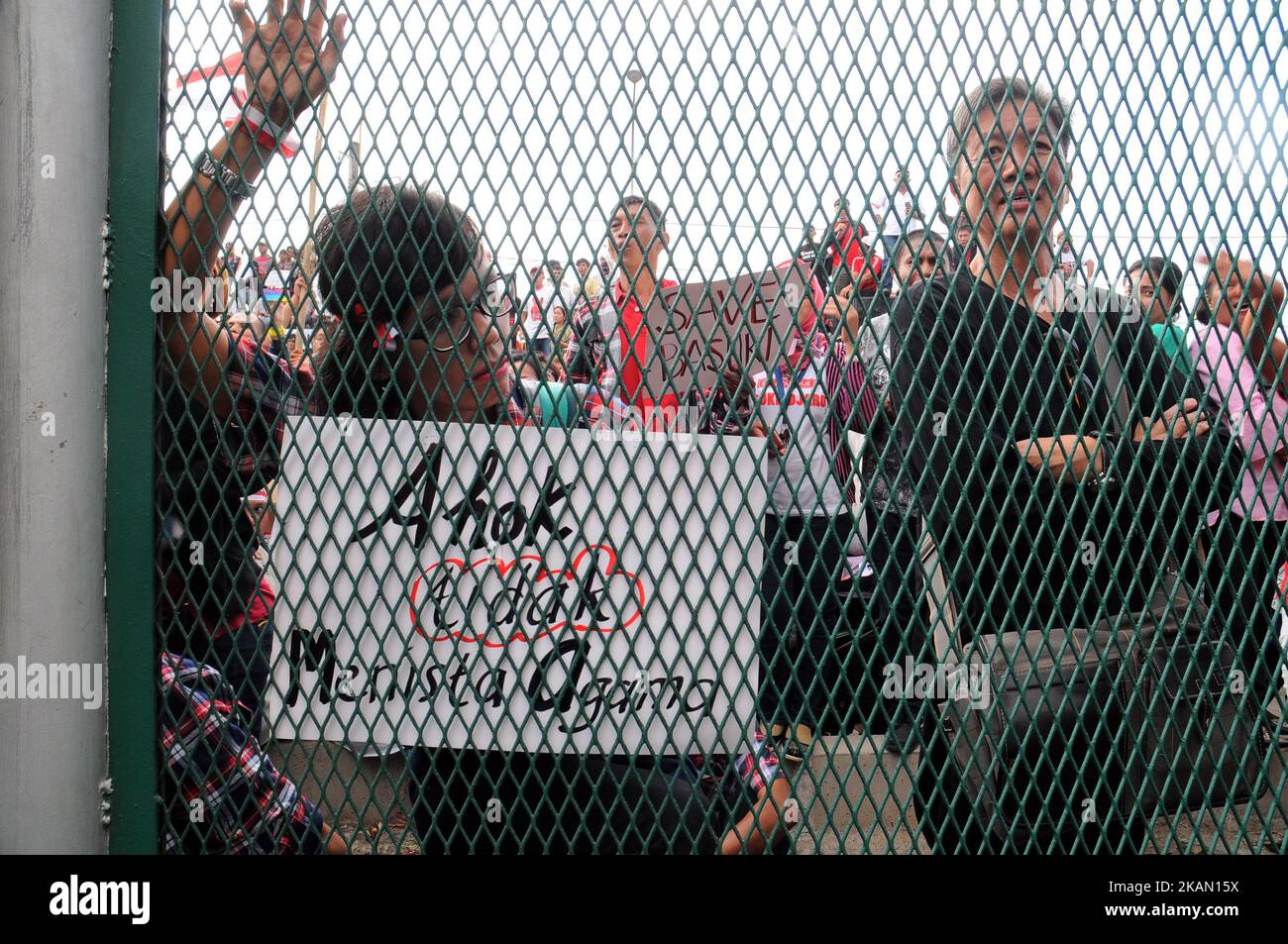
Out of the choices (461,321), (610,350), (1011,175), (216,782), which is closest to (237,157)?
(461,321)

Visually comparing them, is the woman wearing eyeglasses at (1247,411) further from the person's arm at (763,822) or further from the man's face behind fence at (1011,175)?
the person's arm at (763,822)

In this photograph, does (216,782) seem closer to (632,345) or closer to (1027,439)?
(632,345)

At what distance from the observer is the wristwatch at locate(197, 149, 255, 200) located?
171cm

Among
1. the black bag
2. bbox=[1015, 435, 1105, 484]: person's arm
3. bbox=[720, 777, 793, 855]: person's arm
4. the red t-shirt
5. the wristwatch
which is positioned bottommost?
bbox=[720, 777, 793, 855]: person's arm

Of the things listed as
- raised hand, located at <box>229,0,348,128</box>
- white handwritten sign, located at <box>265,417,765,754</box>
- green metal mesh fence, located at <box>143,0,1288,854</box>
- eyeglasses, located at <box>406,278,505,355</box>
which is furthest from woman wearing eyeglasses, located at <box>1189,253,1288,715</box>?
raised hand, located at <box>229,0,348,128</box>

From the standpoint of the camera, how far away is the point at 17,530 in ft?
5.51

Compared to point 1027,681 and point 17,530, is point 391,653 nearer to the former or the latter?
point 17,530

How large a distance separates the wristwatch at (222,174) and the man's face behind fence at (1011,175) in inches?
44.4

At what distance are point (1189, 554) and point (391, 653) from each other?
129cm

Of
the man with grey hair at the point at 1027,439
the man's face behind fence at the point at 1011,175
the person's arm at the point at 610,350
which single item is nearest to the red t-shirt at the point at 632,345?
the person's arm at the point at 610,350

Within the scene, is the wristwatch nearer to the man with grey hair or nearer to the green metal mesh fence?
the green metal mesh fence

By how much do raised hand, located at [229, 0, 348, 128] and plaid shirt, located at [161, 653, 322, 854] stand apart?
90 cm

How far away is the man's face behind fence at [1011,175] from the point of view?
1730mm
